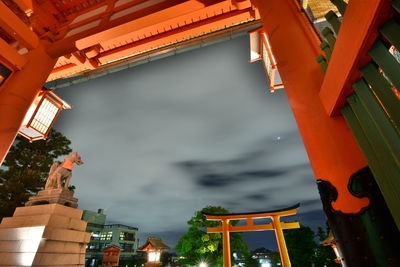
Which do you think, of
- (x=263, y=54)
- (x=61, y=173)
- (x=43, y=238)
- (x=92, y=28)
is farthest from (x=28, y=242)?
(x=263, y=54)

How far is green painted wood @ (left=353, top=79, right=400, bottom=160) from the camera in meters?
1.17

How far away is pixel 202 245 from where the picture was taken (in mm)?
20375

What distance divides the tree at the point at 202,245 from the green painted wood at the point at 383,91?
2223 cm

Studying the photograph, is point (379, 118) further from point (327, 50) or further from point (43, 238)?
point (43, 238)

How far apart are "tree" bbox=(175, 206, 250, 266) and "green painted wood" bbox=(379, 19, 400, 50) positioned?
22.5 metres

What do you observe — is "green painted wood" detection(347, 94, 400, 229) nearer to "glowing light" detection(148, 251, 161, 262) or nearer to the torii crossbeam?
the torii crossbeam

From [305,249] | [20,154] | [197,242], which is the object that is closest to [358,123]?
[20,154]

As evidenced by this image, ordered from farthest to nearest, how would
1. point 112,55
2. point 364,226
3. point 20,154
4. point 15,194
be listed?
point 20,154
point 15,194
point 112,55
point 364,226

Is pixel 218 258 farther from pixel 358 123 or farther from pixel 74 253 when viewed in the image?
pixel 358 123

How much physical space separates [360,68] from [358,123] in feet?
1.45

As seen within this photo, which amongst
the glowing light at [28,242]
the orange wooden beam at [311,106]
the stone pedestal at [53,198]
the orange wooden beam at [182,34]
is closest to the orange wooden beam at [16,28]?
the orange wooden beam at [182,34]

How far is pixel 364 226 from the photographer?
Result: 131 cm

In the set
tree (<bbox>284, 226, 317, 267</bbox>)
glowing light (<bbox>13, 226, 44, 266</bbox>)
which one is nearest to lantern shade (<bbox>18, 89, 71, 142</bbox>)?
Result: glowing light (<bbox>13, 226, 44, 266</bbox>)

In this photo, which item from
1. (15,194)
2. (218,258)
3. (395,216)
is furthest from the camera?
(218,258)
